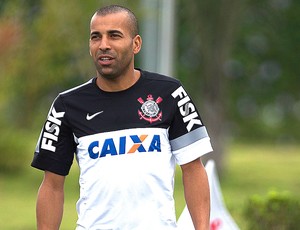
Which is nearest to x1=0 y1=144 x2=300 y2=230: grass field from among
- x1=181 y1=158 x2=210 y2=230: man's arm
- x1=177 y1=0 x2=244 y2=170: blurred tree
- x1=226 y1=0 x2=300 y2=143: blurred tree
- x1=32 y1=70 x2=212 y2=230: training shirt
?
x1=177 y1=0 x2=244 y2=170: blurred tree

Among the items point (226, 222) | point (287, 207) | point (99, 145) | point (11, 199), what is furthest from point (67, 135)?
point (11, 199)

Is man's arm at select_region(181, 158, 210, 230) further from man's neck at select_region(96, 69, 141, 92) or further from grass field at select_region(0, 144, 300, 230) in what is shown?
grass field at select_region(0, 144, 300, 230)

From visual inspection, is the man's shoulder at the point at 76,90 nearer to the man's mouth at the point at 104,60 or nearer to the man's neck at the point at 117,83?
the man's neck at the point at 117,83

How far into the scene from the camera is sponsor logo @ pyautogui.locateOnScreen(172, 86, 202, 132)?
5.23 m

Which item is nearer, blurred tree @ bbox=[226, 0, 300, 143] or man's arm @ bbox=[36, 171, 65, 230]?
man's arm @ bbox=[36, 171, 65, 230]

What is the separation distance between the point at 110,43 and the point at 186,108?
48cm

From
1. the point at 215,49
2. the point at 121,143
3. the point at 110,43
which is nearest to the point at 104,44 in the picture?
the point at 110,43

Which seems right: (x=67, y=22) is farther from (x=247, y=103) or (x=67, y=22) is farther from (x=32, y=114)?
(x=247, y=103)

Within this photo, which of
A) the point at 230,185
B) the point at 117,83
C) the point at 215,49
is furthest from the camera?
the point at 215,49

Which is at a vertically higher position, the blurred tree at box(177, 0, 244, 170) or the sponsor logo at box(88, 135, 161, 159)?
the blurred tree at box(177, 0, 244, 170)

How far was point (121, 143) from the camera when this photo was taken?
5094mm

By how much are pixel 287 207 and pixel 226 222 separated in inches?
77.1

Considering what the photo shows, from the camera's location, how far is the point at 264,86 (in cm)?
4878

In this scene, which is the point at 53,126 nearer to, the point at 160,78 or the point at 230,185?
the point at 160,78
